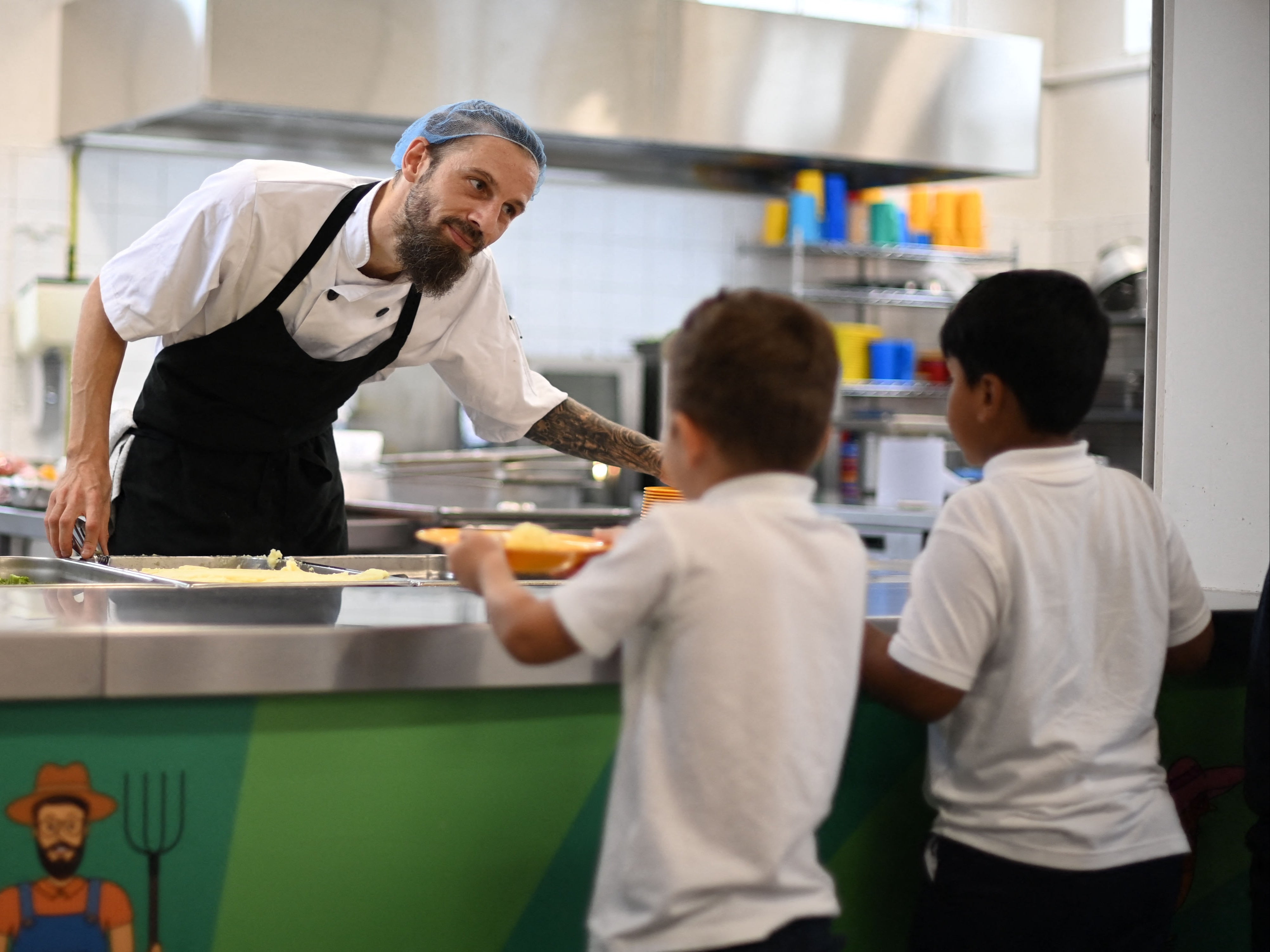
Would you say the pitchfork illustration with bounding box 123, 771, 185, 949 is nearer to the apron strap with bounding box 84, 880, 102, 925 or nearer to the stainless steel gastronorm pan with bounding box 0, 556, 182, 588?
the apron strap with bounding box 84, 880, 102, 925

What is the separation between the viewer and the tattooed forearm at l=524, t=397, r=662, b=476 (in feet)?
7.38

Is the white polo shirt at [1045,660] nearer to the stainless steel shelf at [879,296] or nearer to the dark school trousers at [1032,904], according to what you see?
the dark school trousers at [1032,904]

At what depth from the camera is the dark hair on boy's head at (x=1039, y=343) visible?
4.62 ft

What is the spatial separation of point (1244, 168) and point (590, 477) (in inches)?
96.6

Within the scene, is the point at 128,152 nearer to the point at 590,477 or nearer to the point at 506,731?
the point at 590,477

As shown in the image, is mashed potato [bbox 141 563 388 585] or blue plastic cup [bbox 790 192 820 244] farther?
blue plastic cup [bbox 790 192 820 244]

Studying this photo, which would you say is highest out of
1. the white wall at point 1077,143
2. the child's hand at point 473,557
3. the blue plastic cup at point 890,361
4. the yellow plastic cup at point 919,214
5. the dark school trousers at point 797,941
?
the white wall at point 1077,143

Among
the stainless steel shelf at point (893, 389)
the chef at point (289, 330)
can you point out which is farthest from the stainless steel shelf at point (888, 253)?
the chef at point (289, 330)

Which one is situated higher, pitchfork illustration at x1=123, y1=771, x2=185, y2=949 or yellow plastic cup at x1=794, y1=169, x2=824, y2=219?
yellow plastic cup at x1=794, y1=169, x2=824, y2=219

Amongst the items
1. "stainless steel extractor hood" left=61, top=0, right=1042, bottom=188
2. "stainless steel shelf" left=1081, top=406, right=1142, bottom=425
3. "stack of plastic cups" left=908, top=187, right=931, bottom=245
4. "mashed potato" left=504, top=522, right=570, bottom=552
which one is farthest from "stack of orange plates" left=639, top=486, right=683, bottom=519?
"stack of plastic cups" left=908, top=187, right=931, bottom=245

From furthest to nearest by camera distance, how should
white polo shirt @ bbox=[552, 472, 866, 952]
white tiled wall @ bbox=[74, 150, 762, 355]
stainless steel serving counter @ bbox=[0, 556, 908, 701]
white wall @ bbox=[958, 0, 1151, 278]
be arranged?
white wall @ bbox=[958, 0, 1151, 278], white tiled wall @ bbox=[74, 150, 762, 355], stainless steel serving counter @ bbox=[0, 556, 908, 701], white polo shirt @ bbox=[552, 472, 866, 952]

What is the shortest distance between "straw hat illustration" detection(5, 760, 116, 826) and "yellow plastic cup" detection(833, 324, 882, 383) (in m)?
4.59

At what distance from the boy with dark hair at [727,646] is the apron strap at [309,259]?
3.61 feet

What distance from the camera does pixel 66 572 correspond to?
186 centimetres
